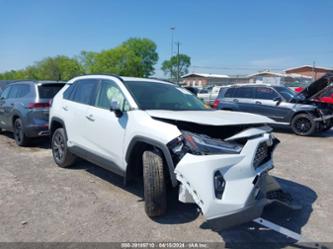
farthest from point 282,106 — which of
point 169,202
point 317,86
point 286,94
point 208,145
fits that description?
point 208,145

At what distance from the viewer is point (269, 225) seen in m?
2.99

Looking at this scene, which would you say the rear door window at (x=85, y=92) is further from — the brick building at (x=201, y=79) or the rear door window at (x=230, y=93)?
the brick building at (x=201, y=79)

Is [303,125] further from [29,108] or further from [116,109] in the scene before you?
[29,108]

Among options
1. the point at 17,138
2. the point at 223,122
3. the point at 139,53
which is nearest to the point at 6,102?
the point at 17,138

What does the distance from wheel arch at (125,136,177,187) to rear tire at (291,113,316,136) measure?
27.0ft

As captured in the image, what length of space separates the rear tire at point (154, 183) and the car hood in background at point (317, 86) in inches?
340

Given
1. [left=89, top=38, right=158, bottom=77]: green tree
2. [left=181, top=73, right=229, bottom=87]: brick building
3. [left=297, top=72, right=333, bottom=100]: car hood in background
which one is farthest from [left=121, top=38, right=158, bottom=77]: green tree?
[left=297, top=72, right=333, bottom=100]: car hood in background

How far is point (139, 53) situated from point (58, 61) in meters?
21.3

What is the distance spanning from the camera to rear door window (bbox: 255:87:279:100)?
11.0 metres

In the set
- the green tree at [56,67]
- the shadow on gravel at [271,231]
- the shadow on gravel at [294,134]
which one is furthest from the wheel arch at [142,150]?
the green tree at [56,67]

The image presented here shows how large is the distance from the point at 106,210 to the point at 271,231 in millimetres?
2120

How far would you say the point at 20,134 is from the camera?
24.6ft

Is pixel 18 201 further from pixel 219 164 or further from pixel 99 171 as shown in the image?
pixel 219 164

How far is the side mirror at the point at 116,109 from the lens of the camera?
12.6ft
